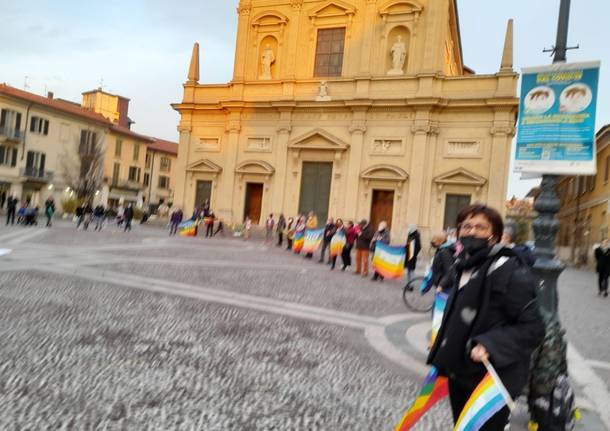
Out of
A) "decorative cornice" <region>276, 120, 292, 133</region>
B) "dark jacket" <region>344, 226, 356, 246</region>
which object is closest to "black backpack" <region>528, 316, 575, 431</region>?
"dark jacket" <region>344, 226, 356, 246</region>

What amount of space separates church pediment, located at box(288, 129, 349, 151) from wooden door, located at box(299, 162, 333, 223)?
1078 mm

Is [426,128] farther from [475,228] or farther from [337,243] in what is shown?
[475,228]

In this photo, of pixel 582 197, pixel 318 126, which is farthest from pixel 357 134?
pixel 582 197

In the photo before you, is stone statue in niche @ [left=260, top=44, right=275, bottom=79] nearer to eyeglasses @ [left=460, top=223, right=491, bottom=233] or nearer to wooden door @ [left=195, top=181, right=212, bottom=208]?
wooden door @ [left=195, top=181, right=212, bottom=208]

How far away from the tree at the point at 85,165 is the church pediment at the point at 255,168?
22.8 m

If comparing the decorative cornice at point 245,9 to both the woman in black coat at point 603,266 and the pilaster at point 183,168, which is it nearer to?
the pilaster at point 183,168

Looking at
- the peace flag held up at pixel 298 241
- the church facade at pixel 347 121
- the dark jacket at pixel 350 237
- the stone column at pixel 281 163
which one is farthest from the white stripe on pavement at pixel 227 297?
the stone column at pixel 281 163

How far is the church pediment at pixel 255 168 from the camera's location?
29.0 metres

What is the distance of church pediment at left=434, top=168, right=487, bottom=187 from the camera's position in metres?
24.3

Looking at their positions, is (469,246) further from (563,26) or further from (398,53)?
(398,53)

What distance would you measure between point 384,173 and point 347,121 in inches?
165

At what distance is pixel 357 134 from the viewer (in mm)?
27031

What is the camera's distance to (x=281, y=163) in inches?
1134

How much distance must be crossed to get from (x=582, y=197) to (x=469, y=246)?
134 feet
